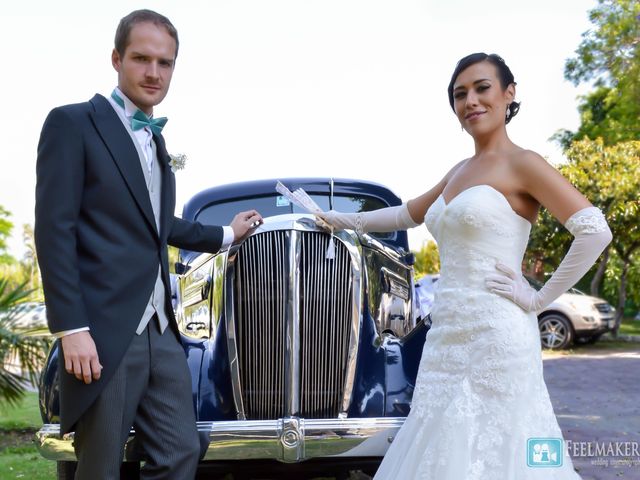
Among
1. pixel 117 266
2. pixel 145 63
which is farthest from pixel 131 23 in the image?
pixel 117 266

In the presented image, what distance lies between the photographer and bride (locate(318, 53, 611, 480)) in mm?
2682

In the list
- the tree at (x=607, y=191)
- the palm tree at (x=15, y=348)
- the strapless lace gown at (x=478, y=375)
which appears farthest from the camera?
the tree at (x=607, y=191)

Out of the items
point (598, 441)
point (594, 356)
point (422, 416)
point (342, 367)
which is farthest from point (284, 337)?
point (594, 356)

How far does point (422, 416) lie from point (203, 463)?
48.4 inches

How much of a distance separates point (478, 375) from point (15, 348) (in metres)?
4.96

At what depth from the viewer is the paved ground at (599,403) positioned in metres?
4.97

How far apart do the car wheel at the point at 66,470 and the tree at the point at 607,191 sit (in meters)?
14.3

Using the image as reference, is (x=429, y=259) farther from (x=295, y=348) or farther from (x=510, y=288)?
(x=510, y=288)

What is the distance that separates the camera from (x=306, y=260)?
3729mm

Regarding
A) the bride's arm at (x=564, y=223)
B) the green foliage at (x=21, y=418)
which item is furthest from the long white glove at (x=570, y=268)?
the green foliage at (x=21, y=418)

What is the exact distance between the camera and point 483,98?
291 cm

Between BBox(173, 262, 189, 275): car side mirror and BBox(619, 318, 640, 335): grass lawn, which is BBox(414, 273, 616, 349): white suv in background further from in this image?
Answer: BBox(173, 262, 189, 275): car side mirror

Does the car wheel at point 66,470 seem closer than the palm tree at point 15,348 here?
Yes

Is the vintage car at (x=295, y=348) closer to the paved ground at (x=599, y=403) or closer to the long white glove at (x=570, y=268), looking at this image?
the long white glove at (x=570, y=268)
